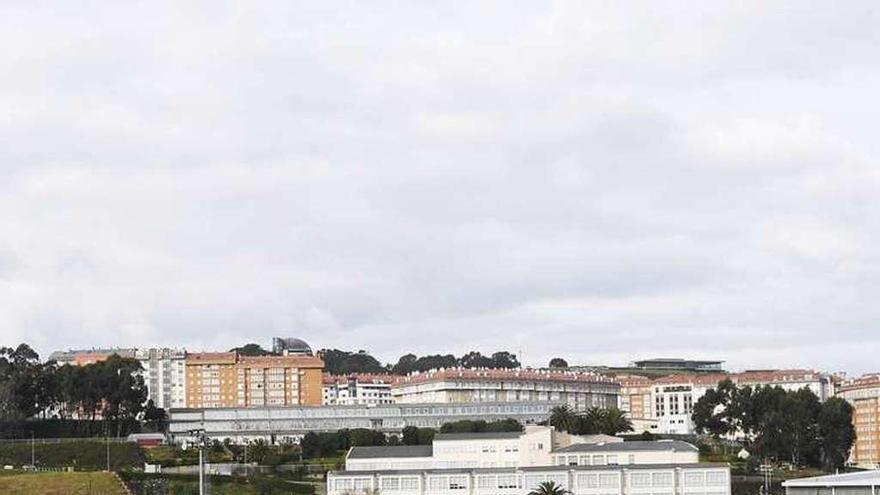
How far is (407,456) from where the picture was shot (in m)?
117

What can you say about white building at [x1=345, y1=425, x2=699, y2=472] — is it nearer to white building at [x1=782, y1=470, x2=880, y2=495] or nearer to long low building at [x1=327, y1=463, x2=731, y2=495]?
long low building at [x1=327, y1=463, x2=731, y2=495]

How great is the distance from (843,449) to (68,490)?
6918 centimetres

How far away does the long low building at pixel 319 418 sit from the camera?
162 m

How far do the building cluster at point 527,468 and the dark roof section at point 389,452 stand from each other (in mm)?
74

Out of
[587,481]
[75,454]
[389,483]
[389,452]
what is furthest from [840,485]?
[75,454]

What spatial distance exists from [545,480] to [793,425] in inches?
1325

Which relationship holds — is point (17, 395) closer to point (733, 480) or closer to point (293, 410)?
point (293, 410)

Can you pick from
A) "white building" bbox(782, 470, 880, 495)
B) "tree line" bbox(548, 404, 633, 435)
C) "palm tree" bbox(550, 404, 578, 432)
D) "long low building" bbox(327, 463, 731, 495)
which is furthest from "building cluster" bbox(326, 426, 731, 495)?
"palm tree" bbox(550, 404, 578, 432)

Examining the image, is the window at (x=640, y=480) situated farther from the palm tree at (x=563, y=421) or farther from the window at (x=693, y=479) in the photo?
the palm tree at (x=563, y=421)

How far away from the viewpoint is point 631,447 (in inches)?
4528

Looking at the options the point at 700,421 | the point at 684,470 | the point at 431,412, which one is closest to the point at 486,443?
the point at 684,470

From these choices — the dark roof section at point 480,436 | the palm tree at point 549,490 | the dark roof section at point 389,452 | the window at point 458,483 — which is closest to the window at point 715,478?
the palm tree at point 549,490

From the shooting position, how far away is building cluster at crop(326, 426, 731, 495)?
360 ft

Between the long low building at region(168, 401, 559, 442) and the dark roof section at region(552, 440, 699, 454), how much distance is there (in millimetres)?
45556
